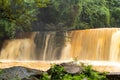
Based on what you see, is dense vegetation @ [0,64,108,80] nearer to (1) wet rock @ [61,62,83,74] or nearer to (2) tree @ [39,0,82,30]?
(1) wet rock @ [61,62,83,74]

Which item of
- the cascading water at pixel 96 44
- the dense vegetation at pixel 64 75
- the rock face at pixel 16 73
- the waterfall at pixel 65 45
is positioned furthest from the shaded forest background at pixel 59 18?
the dense vegetation at pixel 64 75

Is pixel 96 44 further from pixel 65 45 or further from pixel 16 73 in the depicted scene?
pixel 16 73

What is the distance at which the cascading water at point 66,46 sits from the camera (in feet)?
64.4

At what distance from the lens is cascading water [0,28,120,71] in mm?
19641

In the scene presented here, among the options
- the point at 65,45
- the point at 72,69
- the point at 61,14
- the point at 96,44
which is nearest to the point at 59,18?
the point at 61,14

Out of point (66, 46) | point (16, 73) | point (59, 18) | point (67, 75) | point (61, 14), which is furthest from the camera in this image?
point (59, 18)

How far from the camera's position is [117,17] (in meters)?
27.8

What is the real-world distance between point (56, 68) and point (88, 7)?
62.8 ft

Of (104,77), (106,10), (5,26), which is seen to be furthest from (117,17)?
(104,77)

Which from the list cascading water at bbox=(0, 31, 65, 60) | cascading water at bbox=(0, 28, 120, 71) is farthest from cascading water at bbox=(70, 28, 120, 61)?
cascading water at bbox=(0, 31, 65, 60)

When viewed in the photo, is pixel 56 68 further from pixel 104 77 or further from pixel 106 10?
pixel 106 10

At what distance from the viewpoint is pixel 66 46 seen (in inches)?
840

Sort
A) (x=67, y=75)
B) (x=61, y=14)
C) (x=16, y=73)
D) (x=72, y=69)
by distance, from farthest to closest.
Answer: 1. (x=61, y=14)
2. (x=16, y=73)
3. (x=72, y=69)
4. (x=67, y=75)

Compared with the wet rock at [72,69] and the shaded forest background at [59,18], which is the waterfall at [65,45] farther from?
the wet rock at [72,69]
